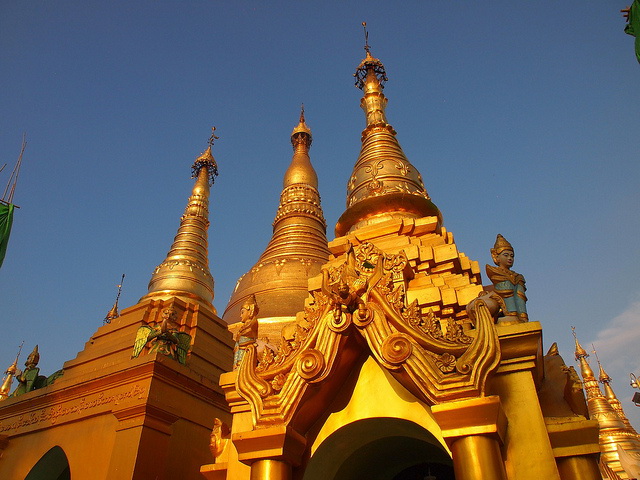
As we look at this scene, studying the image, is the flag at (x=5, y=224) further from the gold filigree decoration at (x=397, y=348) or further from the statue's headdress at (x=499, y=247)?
the statue's headdress at (x=499, y=247)

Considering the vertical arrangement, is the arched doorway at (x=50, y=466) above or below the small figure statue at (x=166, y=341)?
below

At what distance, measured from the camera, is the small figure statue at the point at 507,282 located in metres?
6.64

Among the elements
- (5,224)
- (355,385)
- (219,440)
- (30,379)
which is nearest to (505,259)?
(355,385)

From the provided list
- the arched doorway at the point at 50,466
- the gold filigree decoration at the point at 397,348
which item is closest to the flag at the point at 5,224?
the arched doorway at the point at 50,466

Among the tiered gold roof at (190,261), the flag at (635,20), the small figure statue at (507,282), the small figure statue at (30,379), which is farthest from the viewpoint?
the tiered gold roof at (190,261)

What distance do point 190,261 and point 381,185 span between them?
1017cm

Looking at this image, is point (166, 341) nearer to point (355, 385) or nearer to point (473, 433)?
point (355, 385)

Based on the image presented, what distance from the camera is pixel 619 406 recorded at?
125ft

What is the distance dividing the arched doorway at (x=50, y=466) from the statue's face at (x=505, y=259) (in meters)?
10.9

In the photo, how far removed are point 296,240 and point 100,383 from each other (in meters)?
11.2

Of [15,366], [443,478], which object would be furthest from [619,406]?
[15,366]

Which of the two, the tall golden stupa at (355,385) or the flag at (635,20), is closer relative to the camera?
the tall golden stupa at (355,385)

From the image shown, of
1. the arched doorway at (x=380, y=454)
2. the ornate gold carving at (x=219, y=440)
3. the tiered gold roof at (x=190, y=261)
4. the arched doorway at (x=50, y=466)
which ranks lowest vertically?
the arched doorway at (x=380, y=454)

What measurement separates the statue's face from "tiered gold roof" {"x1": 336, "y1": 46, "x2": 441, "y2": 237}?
14.9 feet
